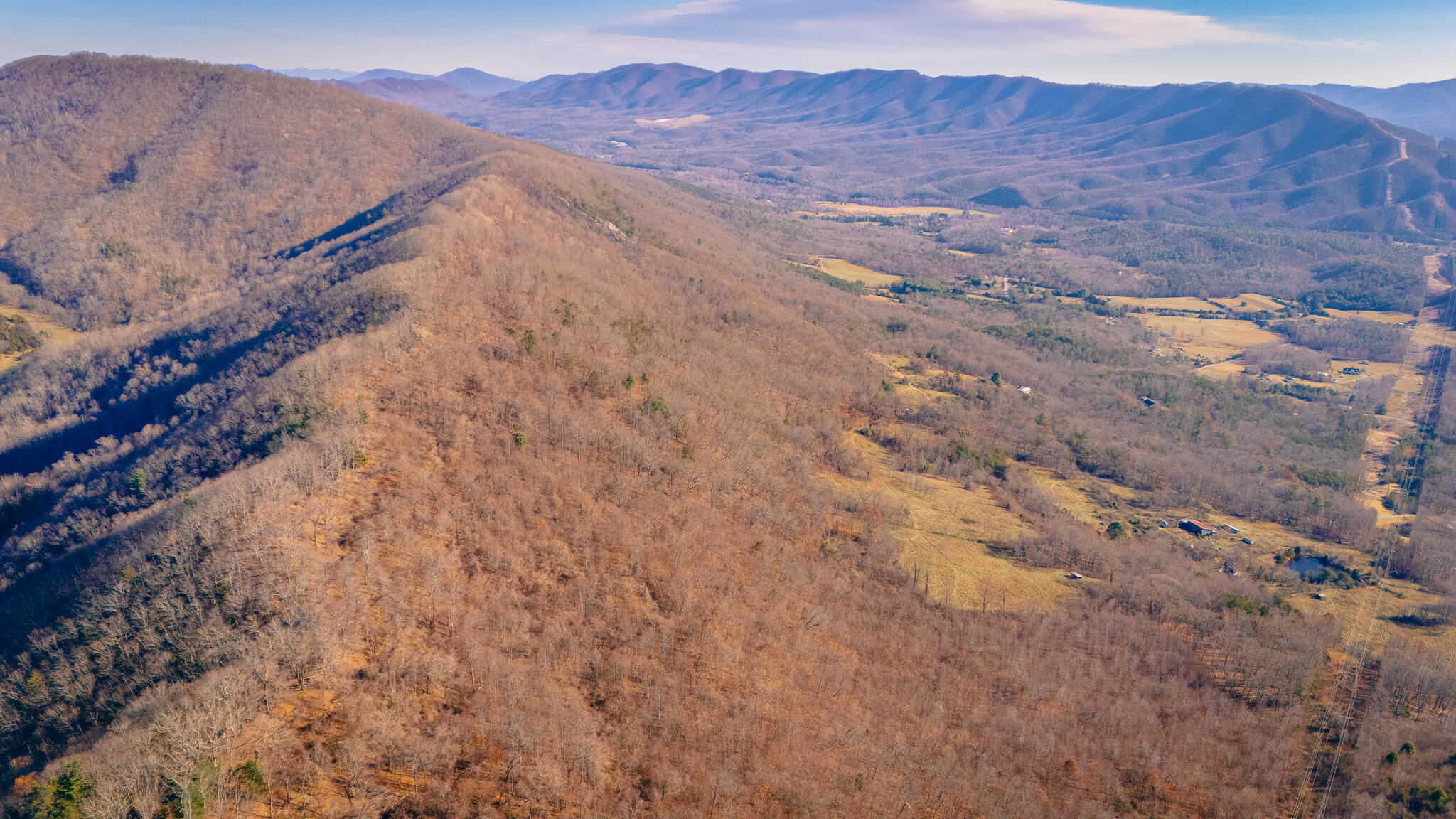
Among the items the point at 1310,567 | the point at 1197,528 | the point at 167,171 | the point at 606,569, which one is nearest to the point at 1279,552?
the point at 1310,567

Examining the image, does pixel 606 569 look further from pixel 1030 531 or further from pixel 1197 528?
pixel 1197 528

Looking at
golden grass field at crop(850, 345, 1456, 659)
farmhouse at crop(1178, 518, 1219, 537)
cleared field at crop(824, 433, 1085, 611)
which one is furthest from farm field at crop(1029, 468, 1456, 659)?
cleared field at crop(824, 433, 1085, 611)

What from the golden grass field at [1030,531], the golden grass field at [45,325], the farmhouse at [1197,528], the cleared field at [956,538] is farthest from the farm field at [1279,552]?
the golden grass field at [45,325]

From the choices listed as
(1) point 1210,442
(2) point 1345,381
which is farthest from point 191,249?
(2) point 1345,381

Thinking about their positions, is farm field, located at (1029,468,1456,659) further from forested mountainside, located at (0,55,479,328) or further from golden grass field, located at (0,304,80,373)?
golden grass field, located at (0,304,80,373)

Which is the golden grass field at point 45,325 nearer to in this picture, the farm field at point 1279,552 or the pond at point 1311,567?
the farm field at point 1279,552

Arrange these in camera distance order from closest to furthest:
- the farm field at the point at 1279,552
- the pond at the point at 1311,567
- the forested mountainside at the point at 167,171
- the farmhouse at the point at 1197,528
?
the farm field at the point at 1279,552, the pond at the point at 1311,567, the farmhouse at the point at 1197,528, the forested mountainside at the point at 167,171
